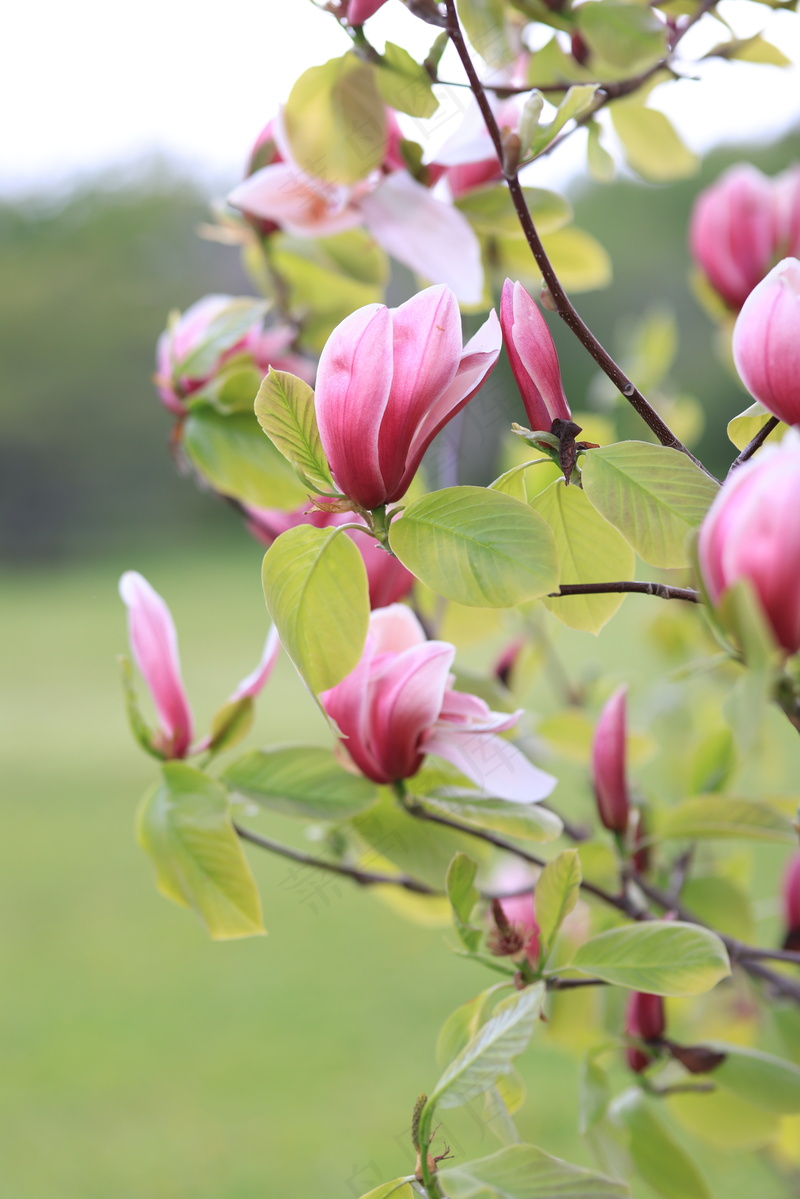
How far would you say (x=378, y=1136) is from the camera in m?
1.20

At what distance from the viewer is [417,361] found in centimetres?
20

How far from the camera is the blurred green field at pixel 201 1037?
3.81 ft

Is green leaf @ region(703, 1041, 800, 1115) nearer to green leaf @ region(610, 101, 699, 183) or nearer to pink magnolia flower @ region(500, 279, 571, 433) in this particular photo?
pink magnolia flower @ region(500, 279, 571, 433)

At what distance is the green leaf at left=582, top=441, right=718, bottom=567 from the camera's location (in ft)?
0.65

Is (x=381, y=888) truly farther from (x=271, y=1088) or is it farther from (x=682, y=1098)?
(x=271, y=1088)

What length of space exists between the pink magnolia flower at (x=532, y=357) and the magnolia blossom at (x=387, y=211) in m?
0.10

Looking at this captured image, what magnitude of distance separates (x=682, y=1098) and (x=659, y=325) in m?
0.41

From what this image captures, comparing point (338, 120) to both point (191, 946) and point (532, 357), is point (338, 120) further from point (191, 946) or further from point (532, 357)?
point (191, 946)

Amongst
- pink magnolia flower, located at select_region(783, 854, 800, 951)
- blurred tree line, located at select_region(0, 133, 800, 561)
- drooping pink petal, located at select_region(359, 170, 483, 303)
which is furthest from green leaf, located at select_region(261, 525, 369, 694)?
blurred tree line, located at select_region(0, 133, 800, 561)

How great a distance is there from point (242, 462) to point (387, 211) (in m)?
0.09

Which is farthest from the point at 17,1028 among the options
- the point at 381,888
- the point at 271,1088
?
the point at 381,888

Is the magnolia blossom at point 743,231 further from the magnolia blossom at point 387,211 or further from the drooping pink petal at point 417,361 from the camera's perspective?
the drooping pink petal at point 417,361

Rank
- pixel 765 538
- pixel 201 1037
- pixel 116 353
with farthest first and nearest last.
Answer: pixel 116 353, pixel 201 1037, pixel 765 538

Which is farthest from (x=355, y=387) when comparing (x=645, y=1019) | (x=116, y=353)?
(x=116, y=353)
